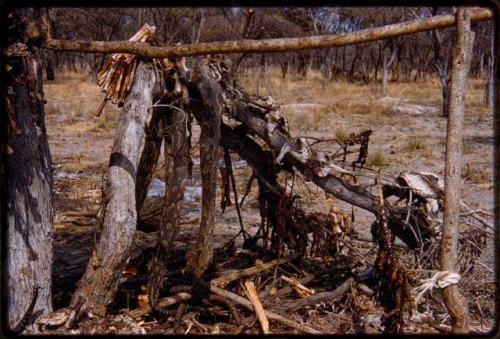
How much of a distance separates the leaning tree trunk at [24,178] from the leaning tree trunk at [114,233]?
0.79ft

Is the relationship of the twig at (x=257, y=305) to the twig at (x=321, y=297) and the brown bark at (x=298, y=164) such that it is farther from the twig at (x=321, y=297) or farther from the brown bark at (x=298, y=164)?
the brown bark at (x=298, y=164)

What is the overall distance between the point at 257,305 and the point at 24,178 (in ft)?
4.74

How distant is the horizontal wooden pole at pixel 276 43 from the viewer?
8.20ft

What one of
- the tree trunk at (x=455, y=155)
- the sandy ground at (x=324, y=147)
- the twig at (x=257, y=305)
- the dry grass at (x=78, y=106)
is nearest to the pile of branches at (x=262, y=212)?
the twig at (x=257, y=305)

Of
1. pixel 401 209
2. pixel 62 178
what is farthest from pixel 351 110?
pixel 401 209

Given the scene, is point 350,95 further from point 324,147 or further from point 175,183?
point 175,183

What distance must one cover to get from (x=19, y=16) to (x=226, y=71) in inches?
57.0

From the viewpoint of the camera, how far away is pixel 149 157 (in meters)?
4.21

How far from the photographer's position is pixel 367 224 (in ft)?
21.6

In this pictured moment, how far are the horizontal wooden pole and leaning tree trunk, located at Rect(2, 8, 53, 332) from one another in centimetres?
15

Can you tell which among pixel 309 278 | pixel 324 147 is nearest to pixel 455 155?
pixel 309 278

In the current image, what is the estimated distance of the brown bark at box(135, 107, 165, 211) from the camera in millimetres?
4039

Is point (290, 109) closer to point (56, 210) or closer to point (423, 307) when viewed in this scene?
point (56, 210)

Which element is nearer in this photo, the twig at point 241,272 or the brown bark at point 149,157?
the twig at point 241,272
